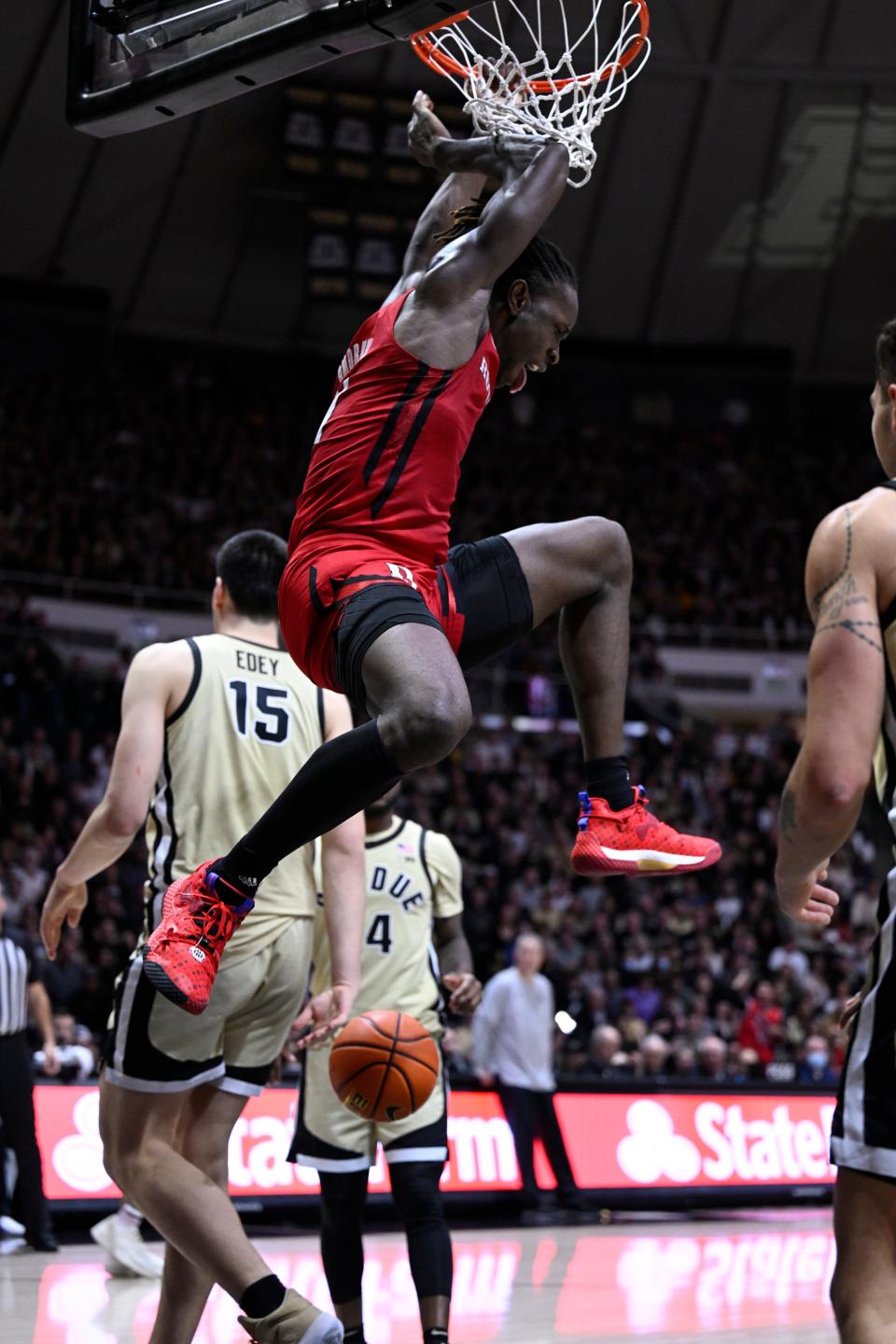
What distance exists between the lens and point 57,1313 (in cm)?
766

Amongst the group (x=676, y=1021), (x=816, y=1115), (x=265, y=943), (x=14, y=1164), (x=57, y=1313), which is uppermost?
(x=265, y=943)

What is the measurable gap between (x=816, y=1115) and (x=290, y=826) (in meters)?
11.6

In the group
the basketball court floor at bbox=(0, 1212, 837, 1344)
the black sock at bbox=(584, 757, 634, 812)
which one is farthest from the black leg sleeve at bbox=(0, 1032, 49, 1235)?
the black sock at bbox=(584, 757, 634, 812)

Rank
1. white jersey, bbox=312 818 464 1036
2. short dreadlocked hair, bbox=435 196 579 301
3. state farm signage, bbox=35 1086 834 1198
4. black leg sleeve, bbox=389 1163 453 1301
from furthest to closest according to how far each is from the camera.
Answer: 1. state farm signage, bbox=35 1086 834 1198
2. white jersey, bbox=312 818 464 1036
3. black leg sleeve, bbox=389 1163 453 1301
4. short dreadlocked hair, bbox=435 196 579 301

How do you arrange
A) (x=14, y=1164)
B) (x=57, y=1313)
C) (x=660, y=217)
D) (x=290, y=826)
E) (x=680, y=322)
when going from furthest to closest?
(x=680, y=322) < (x=660, y=217) < (x=14, y=1164) < (x=57, y=1313) < (x=290, y=826)

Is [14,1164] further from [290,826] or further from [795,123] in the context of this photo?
[795,123]

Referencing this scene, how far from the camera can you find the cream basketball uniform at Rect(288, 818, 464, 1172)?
21.5ft

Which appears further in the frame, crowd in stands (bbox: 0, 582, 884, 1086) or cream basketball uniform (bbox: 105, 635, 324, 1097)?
crowd in stands (bbox: 0, 582, 884, 1086)

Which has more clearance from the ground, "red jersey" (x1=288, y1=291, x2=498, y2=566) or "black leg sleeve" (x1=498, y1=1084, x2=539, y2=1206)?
"red jersey" (x1=288, y1=291, x2=498, y2=566)

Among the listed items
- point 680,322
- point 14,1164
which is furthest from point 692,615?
point 14,1164

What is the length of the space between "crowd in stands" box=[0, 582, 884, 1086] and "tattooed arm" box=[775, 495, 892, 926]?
10.7 meters

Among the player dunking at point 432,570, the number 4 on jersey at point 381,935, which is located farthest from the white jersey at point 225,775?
the number 4 on jersey at point 381,935

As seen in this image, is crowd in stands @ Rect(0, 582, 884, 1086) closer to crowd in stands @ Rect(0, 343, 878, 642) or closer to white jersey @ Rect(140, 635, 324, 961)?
crowd in stands @ Rect(0, 343, 878, 642)

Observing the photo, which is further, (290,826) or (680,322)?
(680,322)
